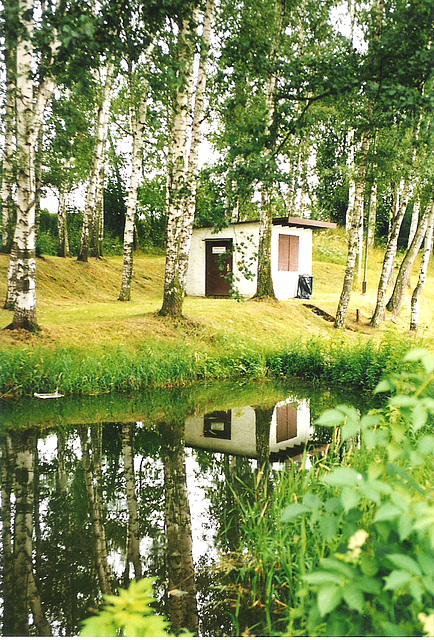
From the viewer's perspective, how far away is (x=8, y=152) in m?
11.0

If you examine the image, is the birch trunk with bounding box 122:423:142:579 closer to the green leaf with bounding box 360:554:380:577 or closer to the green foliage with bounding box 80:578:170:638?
the green foliage with bounding box 80:578:170:638

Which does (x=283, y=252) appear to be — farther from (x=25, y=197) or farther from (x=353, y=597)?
(x=353, y=597)

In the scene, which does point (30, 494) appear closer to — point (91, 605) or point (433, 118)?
point (91, 605)

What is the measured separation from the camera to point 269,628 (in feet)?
9.40

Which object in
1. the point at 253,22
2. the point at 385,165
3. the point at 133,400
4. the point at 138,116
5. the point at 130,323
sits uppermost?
the point at 253,22

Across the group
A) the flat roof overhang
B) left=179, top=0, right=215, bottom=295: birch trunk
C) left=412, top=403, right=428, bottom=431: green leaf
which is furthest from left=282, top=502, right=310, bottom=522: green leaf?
the flat roof overhang

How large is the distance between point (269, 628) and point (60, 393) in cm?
692

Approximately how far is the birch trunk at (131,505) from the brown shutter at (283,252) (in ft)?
51.6

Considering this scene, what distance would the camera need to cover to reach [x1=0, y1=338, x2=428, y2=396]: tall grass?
9.05 metres

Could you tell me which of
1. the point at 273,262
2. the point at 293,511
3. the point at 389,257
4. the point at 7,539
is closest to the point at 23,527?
the point at 7,539

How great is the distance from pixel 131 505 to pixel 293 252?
752 inches

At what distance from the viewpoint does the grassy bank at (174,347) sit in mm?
9281

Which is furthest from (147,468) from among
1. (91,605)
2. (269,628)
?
(269,628)

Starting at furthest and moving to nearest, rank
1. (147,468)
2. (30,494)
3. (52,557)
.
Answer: (147,468), (30,494), (52,557)
